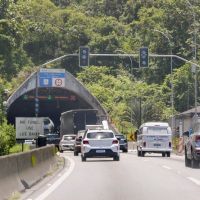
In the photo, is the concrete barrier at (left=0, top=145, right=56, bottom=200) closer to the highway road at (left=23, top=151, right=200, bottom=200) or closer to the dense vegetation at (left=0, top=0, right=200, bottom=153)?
the highway road at (left=23, top=151, right=200, bottom=200)

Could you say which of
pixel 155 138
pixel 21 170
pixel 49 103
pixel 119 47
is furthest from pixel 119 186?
pixel 119 47

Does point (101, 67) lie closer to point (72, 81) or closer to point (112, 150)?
point (72, 81)

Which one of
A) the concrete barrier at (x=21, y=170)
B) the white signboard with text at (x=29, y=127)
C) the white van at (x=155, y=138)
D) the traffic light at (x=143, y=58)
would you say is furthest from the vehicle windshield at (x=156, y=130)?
the concrete barrier at (x=21, y=170)

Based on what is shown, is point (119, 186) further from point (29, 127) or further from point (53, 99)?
point (53, 99)

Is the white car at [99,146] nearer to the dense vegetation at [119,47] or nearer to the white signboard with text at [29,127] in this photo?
the white signboard with text at [29,127]

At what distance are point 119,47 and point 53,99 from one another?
32417 millimetres

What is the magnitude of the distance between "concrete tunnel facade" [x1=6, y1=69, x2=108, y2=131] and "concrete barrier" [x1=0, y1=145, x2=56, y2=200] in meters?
52.7

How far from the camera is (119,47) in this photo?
12200 centimetres

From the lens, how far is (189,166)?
110 feet

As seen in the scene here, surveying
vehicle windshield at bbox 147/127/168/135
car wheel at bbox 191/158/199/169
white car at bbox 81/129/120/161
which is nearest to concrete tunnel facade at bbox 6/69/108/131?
vehicle windshield at bbox 147/127/168/135

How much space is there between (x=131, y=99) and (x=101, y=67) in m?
17.9

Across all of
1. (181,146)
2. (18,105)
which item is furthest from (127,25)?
(181,146)

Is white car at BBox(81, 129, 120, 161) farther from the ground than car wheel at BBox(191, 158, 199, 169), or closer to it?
farther from the ground

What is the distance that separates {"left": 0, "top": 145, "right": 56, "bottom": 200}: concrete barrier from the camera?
1738 cm
